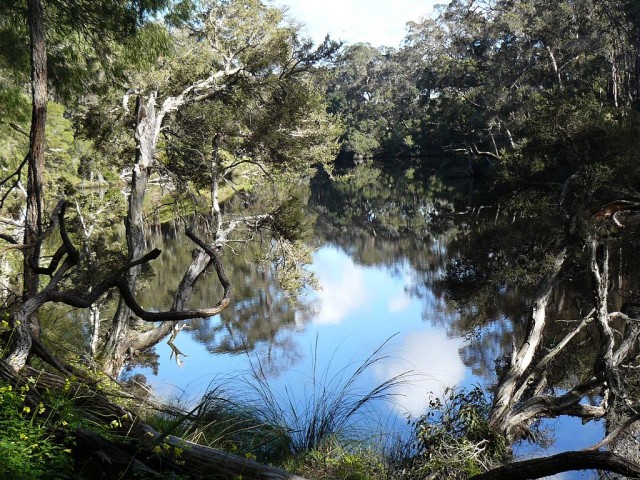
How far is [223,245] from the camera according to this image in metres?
10.2

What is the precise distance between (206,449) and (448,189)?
30389 millimetres

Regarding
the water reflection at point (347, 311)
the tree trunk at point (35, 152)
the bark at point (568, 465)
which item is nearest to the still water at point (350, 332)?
the water reflection at point (347, 311)

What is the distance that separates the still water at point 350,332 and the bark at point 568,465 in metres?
1.86

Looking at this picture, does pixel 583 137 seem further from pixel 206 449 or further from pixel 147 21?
pixel 206 449

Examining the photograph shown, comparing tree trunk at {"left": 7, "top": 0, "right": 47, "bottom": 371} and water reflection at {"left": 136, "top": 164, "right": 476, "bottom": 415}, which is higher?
water reflection at {"left": 136, "top": 164, "right": 476, "bottom": 415}

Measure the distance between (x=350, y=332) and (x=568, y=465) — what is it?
34.5ft

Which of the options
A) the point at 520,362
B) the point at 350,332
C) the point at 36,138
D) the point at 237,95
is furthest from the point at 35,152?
the point at 350,332

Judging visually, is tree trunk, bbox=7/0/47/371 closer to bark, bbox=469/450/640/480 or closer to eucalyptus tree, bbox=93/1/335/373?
bark, bbox=469/450/640/480

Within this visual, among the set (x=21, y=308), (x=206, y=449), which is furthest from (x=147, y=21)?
(x=206, y=449)

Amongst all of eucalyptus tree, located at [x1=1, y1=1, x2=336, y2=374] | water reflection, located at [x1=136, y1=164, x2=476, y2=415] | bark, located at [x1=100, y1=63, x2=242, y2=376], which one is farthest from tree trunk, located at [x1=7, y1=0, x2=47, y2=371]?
eucalyptus tree, located at [x1=1, y1=1, x2=336, y2=374]

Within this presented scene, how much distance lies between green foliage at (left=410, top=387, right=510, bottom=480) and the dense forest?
0.08 ft

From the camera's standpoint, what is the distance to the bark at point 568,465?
1.85 meters

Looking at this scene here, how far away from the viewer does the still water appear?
25.0ft

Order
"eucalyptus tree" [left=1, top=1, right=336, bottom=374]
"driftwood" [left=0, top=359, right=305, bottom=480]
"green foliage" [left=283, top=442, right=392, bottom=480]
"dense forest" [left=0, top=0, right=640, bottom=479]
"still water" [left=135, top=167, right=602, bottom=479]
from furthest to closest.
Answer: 1. "eucalyptus tree" [left=1, top=1, right=336, bottom=374]
2. "still water" [left=135, top=167, right=602, bottom=479]
3. "green foliage" [left=283, top=442, right=392, bottom=480]
4. "dense forest" [left=0, top=0, right=640, bottom=479]
5. "driftwood" [left=0, top=359, right=305, bottom=480]
